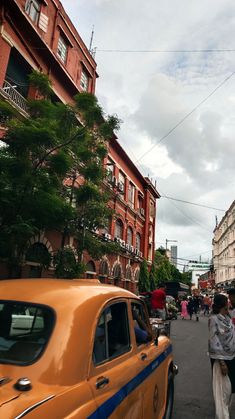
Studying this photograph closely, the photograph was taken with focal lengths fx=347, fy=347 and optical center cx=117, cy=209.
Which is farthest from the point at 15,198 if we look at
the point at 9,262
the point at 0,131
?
the point at 0,131

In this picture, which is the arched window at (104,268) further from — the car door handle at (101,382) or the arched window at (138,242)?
the car door handle at (101,382)

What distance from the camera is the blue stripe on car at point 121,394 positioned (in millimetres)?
2162

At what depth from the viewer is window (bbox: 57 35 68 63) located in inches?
733

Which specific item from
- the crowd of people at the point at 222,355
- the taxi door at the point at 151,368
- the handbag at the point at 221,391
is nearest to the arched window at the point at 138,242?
the crowd of people at the point at 222,355

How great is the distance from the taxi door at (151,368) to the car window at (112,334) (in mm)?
265

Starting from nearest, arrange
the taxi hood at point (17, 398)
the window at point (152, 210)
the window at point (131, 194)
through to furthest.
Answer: the taxi hood at point (17, 398)
the window at point (131, 194)
the window at point (152, 210)

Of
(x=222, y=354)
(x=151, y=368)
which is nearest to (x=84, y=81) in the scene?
(x=222, y=354)

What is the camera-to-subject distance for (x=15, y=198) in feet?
29.5

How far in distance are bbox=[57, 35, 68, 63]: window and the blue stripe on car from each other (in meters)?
18.2

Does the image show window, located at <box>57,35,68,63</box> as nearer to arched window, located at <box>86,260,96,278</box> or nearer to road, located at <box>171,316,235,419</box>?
arched window, located at <box>86,260,96,278</box>

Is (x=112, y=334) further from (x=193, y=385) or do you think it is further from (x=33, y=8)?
(x=33, y=8)

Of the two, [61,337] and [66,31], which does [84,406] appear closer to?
[61,337]

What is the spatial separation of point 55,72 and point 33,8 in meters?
2.95

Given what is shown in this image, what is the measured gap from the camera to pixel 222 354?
449 centimetres
